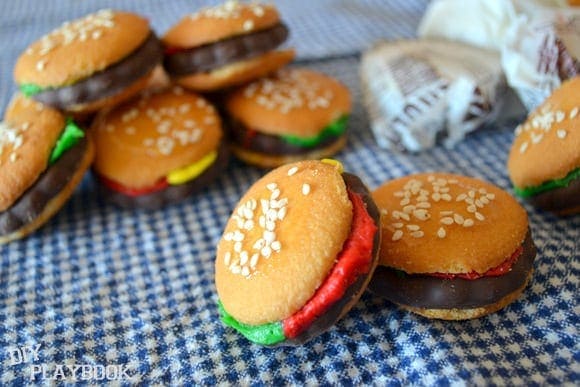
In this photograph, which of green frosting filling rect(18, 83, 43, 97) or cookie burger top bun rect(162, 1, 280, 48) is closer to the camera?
green frosting filling rect(18, 83, 43, 97)

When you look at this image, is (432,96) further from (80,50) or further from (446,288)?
(80,50)

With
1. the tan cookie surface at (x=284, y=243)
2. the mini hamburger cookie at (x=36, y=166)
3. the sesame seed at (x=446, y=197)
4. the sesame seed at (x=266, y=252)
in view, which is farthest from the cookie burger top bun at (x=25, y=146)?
the sesame seed at (x=446, y=197)

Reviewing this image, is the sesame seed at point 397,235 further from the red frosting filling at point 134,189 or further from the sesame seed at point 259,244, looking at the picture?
the red frosting filling at point 134,189

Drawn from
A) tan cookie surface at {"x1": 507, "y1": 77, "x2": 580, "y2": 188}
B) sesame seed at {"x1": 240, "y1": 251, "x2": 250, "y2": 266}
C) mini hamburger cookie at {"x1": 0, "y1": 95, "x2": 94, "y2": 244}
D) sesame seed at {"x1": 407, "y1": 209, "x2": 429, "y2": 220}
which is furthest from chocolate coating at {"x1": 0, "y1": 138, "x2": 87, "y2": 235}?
tan cookie surface at {"x1": 507, "y1": 77, "x2": 580, "y2": 188}

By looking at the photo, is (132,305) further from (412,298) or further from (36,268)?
(412,298)

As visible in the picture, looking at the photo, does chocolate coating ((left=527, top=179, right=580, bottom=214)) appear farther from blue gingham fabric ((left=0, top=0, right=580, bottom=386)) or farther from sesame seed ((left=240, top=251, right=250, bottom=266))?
sesame seed ((left=240, top=251, right=250, bottom=266))

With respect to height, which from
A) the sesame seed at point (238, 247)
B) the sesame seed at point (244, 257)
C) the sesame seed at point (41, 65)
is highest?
the sesame seed at point (41, 65)

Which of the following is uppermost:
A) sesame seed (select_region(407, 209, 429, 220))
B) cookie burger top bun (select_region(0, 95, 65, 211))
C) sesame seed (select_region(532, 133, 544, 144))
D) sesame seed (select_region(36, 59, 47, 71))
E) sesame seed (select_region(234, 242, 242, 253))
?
sesame seed (select_region(36, 59, 47, 71))

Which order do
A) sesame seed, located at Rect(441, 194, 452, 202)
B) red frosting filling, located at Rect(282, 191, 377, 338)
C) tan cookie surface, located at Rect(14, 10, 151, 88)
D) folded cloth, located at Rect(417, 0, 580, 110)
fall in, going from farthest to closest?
folded cloth, located at Rect(417, 0, 580, 110) → tan cookie surface, located at Rect(14, 10, 151, 88) → sesame seed, located at Rect(441, 194, 452, 202) → red frosting filling, located at Rect(282, 191, 377, 338)
